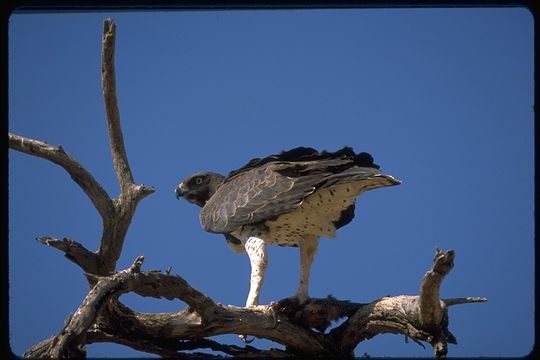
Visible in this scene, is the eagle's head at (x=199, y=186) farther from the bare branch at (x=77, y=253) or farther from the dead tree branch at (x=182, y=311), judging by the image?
the bare branch at (x=77, y=253)

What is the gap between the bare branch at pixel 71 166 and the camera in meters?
6.38

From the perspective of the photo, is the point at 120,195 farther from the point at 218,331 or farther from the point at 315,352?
the point at 315,352

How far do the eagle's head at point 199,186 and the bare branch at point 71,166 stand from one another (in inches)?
85.0

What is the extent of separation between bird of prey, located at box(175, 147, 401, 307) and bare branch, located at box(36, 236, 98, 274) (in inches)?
63.4

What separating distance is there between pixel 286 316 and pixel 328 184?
1.37 metres

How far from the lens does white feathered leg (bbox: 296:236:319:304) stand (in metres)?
7.41

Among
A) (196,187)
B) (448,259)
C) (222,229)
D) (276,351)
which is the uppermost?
(196,187)

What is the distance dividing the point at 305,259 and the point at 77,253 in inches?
101

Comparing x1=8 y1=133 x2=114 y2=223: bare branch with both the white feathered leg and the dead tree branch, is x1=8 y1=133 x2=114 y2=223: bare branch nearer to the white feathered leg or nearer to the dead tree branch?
the dead tree branch

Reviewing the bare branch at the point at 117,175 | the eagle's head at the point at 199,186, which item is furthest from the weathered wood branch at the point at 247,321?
the eagle's head at the point at 199,186

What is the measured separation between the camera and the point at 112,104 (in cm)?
699

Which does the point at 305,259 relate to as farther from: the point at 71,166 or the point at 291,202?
the point at 71,166

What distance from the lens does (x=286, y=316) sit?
7.06m
